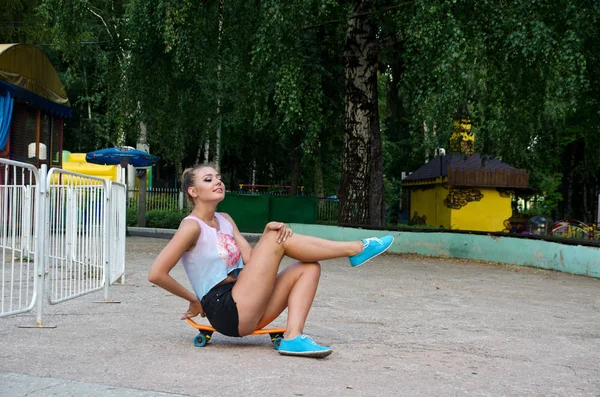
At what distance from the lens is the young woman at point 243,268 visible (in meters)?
5.85

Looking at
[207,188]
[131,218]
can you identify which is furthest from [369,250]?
[131,218]

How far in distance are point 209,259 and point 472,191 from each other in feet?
87.1

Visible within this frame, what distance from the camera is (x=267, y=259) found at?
588cm

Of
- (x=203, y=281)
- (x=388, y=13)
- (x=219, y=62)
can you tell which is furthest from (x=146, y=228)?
(x=203, y=281)

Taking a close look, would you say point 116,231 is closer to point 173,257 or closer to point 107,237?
point 107,237

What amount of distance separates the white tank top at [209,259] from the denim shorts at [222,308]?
0.07 metres

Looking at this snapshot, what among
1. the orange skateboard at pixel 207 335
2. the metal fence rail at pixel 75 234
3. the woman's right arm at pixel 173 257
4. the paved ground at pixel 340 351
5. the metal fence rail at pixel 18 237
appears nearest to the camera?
the paved ground at pixel 340 351

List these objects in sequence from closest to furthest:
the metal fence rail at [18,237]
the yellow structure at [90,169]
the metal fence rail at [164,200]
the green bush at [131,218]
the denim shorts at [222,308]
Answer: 1. the denim shorts at [222,308]
2. the metal fence rail at [18,237]
3. the green bush at [131,218]
4. the metal fence rail at [164,200]
5. the yellow structure at [90,169]

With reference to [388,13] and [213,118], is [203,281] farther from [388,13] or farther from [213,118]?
[213,118]

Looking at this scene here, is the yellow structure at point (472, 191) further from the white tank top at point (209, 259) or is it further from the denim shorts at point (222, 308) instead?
the denim shorts at point (222, 308)

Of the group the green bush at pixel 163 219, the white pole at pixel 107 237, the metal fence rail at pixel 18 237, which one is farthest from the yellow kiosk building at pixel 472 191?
the metal fence rail at pixel 18 237

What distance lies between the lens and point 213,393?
15.5ft

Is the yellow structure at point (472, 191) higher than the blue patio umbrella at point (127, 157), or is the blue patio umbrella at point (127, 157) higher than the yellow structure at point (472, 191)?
the blue patio umbrella at point (127, 157)

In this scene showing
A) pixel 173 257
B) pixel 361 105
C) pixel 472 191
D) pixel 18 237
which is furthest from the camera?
pixel 472 191
